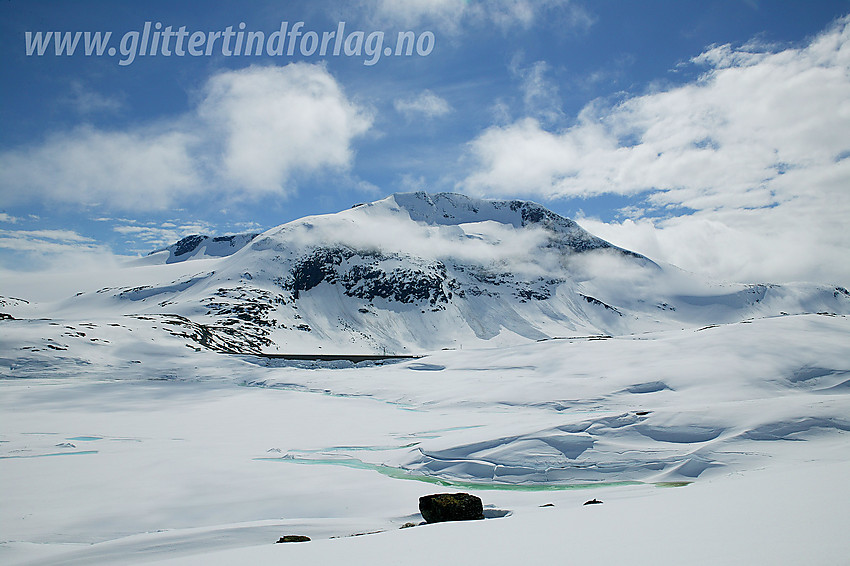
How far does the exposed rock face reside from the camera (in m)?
9.23

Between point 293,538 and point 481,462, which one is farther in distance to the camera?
point 481,462

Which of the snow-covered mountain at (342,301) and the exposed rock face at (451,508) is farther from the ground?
the snow-covered mountain at (342,301)

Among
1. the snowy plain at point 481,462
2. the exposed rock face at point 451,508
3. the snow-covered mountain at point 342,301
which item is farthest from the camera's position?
the snow-covered mountain at point 342,301

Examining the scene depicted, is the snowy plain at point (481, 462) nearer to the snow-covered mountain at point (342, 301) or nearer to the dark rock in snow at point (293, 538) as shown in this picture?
the dark rock in snow at point (293, 538)

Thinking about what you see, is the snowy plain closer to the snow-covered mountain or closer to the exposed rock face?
the exposed rock face

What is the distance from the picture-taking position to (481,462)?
48.5 ft

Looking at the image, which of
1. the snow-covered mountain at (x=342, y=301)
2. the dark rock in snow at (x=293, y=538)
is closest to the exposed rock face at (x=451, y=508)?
the dark rock in snow at (x=293, y=538)

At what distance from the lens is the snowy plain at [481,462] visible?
5988 millimetres

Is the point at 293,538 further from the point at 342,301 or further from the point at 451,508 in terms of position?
the point at 342,301

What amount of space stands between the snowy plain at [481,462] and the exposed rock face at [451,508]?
2.47 feet

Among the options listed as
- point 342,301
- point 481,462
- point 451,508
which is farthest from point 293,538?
point 342,301

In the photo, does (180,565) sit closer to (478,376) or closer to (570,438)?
(570,438)

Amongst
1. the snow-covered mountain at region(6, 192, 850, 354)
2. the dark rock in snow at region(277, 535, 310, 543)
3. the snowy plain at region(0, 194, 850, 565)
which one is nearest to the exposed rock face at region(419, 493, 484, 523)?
the snowy plain at region(0, 194, 850, 565)

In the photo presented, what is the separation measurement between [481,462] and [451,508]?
5.75m
